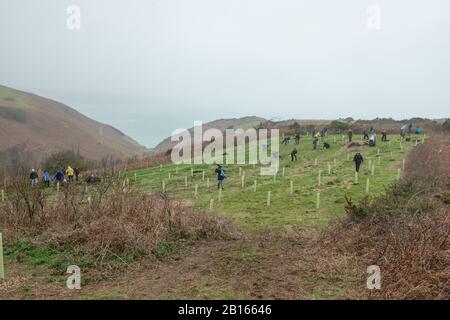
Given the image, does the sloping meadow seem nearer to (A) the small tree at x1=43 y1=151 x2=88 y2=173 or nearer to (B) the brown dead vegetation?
(B) the brown dead vegetation

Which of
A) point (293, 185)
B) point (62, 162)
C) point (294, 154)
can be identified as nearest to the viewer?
point (293, 185)

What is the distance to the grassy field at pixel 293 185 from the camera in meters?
17.4

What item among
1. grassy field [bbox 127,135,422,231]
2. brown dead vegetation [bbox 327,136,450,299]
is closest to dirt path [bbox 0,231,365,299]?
brown dead vegetation [bbox 327,136,450,299]

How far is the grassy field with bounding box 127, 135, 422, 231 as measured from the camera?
1744 cm

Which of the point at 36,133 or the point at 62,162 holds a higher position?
the point at 36,133

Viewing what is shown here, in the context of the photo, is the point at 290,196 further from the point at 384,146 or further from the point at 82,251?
the point at 384,146

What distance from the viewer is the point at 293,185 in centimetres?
2595

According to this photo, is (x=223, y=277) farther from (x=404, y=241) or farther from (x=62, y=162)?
(x=62, y=162)

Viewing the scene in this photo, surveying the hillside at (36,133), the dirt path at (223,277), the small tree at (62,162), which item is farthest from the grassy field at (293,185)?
the hillside at (36,133)

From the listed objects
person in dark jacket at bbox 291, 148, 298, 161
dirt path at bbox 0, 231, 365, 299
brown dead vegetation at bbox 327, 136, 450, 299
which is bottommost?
dirt path at bbox 0, 231, 365, 299

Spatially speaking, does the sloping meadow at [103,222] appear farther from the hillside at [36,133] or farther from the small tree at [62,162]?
the hillside at [36,133]

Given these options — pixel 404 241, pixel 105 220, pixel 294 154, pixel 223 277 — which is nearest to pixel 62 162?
pixel 294 154

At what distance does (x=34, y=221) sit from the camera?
13203 mm
